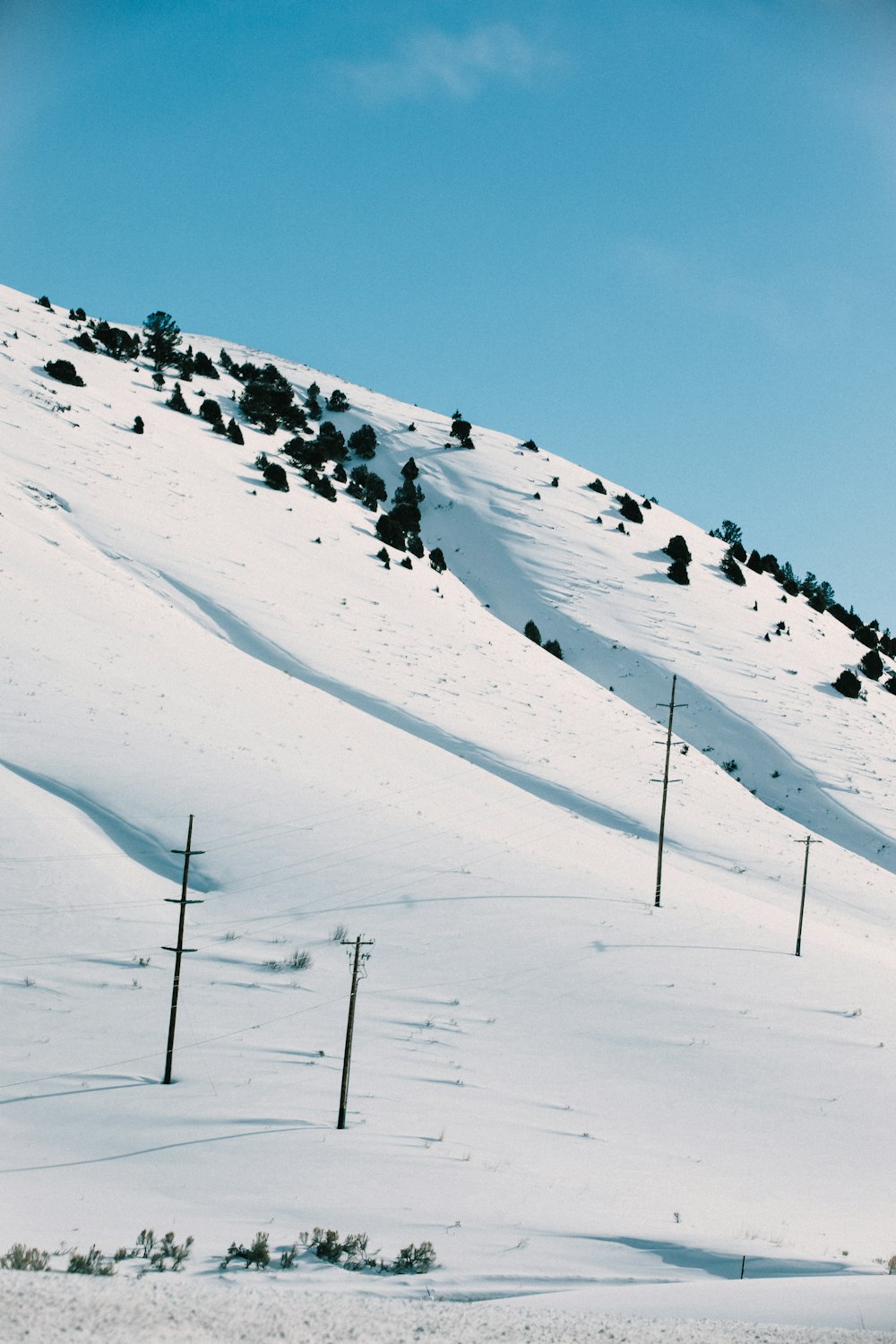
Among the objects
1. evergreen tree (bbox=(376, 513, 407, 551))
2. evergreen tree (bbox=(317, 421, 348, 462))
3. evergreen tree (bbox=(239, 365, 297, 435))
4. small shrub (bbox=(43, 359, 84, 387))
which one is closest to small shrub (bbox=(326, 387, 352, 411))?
evergreen tree (bbox=(317, 421, 348, 462))

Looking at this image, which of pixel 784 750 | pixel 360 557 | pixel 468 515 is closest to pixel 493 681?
pixel 360 557

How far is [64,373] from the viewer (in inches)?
2899

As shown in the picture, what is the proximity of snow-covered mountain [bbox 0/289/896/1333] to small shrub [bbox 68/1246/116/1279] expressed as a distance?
148 centimetres

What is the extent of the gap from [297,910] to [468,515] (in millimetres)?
68507

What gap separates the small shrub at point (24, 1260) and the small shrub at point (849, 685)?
70.6 meters

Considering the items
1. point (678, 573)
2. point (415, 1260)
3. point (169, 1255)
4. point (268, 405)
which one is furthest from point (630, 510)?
point (169, 1255)

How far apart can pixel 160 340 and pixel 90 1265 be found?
10132cm

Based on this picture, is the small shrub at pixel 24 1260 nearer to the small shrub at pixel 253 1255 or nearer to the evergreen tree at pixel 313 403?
the small shrub at pixel 253 1255

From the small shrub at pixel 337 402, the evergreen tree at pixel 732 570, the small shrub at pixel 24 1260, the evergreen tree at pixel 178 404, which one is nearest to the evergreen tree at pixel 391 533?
the evergreen tree at pixel 178 404

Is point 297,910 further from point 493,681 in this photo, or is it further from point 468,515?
point 468,515

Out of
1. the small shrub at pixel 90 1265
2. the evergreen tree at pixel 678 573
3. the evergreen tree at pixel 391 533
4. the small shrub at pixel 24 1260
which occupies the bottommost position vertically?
the small shrub at pixel 90 1265

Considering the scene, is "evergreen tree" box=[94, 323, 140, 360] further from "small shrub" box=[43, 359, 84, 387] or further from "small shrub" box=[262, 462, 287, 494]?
"small shrub" box=[262, 462, 287, 494]

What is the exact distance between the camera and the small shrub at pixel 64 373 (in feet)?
241

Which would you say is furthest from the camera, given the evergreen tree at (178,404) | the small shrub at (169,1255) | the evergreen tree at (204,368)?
the evergreen tree at (204,368)
